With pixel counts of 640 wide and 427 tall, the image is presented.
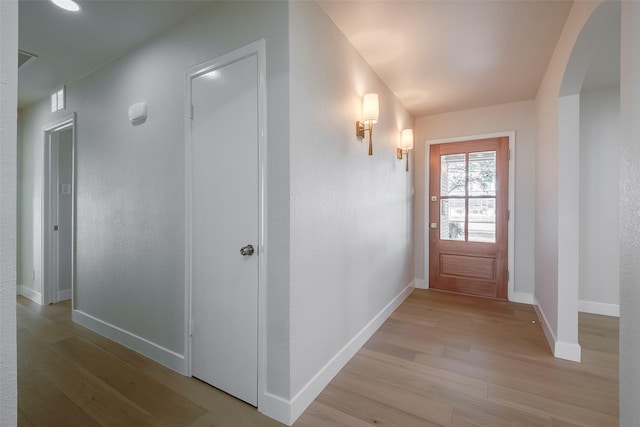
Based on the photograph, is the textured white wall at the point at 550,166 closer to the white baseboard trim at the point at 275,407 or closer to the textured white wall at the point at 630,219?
the textured white wall at the point at 630,219

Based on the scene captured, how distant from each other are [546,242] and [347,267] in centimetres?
198

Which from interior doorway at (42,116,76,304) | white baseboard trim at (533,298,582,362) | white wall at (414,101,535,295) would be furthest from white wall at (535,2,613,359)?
interior doorway at (42,116,76,304)

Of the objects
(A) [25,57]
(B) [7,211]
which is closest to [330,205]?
(B) [7,211]

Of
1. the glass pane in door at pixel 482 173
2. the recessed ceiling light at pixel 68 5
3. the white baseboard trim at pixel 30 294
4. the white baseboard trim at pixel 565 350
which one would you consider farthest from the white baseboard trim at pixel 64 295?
the glass pane in door at pixel 482 173

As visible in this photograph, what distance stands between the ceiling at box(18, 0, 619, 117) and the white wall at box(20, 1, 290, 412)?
0.52 ft

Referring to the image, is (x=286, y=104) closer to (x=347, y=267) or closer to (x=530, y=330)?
(x=347, y=267)

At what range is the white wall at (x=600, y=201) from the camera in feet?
9.70

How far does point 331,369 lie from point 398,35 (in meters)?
2.48

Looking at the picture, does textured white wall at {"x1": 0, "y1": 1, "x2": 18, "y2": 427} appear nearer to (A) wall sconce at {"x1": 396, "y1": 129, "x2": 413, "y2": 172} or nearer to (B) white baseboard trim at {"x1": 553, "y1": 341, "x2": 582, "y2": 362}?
(B) white baseboard trim at {"x1": 553, "y1": 341, "x2": 582, "y2": 362}

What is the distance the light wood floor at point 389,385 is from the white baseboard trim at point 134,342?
0.05m

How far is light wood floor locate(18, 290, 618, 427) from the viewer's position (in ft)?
5.10

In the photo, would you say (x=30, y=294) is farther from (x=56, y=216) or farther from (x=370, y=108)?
(x=370, y=108)

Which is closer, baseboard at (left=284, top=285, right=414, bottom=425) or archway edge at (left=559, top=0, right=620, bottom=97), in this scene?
archway edge at (left=559, top=0, right=620, bottom=97)

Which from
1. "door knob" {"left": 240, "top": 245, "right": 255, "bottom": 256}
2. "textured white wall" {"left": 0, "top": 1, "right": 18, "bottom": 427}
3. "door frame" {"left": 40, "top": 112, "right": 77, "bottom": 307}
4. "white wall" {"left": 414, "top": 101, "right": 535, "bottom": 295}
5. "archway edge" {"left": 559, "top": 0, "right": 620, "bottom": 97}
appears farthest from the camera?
A: "white wall" {"left": 414, "top": 101, "right": 535, "bottom": 295}
